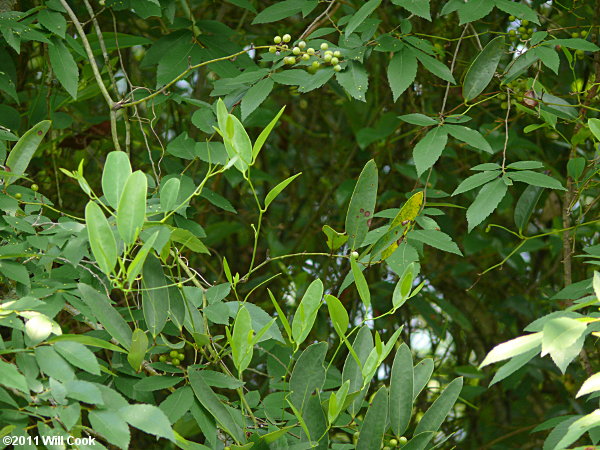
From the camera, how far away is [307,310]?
71 centimetres

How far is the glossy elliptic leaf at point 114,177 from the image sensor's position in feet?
2.22

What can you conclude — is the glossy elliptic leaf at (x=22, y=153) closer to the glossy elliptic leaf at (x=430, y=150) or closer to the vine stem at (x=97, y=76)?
the vine stem at (x=97, y=76)

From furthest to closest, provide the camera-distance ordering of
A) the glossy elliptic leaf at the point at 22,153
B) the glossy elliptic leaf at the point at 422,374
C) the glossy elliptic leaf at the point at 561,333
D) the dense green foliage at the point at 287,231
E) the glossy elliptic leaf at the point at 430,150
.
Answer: the glossy elliptic leaf at the point at 430,150
the glossy elliptic leaf at the point at 22,153
the glossy elliptic leaf at the point at 422,374
the dense green foliage at the point at 287,231
the glossy elliptic leaf at the point at 561,333

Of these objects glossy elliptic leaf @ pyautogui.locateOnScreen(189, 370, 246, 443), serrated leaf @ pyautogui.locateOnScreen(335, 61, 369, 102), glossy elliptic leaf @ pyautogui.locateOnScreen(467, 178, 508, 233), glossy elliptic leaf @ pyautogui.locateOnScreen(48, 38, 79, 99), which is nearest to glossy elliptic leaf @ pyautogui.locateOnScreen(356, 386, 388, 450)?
glossy elliptic leaf @ pyautogui.locateOnScreen(189, 370, 246, 443)

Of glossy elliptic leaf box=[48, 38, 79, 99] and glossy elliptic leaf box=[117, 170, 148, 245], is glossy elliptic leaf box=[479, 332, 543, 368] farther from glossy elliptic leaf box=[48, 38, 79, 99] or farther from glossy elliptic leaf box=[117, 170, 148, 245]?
glossy elliptic leaf box=[48, 38, 79, 99]

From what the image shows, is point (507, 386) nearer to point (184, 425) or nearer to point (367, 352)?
point (184, 425)

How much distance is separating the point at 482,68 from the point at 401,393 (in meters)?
0.57

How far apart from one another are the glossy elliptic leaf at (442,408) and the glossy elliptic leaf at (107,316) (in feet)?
1.04

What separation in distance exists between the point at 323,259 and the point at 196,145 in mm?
799

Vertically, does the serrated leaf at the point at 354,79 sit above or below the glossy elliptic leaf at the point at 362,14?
below

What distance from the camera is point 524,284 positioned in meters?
2.12

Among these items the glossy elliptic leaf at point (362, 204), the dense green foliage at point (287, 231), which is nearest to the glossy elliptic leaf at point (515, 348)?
the dense green foliage at point (287, 231)

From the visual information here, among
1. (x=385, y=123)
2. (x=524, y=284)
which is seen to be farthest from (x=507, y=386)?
(x=385, y=123)

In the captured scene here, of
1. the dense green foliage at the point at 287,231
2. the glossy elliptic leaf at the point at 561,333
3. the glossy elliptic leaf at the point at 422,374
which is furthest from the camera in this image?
the glossy elliptic leaf at the point at 422,374
